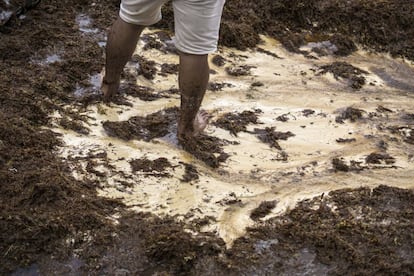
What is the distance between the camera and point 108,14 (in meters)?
4.11

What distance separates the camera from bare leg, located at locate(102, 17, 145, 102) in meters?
2.95

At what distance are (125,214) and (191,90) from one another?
0.65 meters

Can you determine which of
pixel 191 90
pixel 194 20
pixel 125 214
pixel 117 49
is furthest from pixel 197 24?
pixel 125 214

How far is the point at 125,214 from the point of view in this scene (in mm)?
2453

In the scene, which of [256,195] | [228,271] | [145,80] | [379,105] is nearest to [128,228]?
[228,271]

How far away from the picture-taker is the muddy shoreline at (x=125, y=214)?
2262 mm

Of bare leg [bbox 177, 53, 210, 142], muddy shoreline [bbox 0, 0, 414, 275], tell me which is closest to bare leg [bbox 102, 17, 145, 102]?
muddy shoreline [bbox 0, 0, 414, 275]

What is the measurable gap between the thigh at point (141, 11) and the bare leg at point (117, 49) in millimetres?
65

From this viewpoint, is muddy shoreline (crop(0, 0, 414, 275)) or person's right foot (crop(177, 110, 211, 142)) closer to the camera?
muddy shoreline (crop(0, 0, 414, 275))

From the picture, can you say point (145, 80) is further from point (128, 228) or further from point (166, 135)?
point (128, 228)

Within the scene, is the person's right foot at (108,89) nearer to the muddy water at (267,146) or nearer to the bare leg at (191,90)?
the muddy water at (267,146)

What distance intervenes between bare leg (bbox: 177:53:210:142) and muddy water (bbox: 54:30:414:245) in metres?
0.10

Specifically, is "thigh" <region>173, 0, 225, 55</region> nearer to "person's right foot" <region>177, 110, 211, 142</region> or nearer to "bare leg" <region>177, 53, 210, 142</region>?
"bare leg" <region>177, 53, 210, 142</region>

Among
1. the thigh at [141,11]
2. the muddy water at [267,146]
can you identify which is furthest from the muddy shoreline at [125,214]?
the thigh at [141,11]
